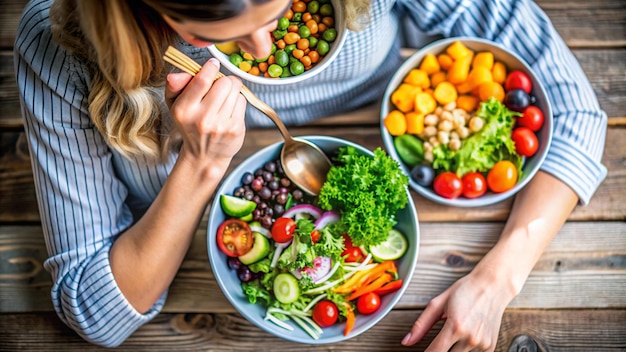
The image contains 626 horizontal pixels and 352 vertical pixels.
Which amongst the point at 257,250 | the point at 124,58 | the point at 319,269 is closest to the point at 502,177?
the point at 319,269

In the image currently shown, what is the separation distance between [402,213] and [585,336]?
22.9 inches

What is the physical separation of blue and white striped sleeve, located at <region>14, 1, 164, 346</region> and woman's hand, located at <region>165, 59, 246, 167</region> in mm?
207

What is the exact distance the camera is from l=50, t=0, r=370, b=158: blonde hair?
0.73m

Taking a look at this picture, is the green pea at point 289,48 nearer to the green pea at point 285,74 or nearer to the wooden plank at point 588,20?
the green pea at point 285,74

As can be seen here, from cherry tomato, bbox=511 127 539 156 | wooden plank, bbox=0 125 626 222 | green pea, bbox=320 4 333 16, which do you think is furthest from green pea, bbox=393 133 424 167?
green pea, bbox=320 4 333 16

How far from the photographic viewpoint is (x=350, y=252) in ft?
3.89

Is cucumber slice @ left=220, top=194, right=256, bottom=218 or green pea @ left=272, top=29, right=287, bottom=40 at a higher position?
green pea @ left=272, top=29, right=287, bottom=40

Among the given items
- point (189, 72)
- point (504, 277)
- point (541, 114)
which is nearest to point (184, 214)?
point (189, 72)

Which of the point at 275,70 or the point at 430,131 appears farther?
the point at 430,131

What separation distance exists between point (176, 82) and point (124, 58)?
124 mm

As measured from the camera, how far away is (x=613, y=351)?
133 cm

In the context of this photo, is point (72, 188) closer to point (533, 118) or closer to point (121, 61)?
point (121, 61)

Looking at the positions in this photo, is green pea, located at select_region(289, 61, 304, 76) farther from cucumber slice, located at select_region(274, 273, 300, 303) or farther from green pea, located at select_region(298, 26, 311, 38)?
cucumber slice, located at select_region(274, 273, 300, 303)

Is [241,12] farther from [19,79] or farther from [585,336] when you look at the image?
[585,336]
